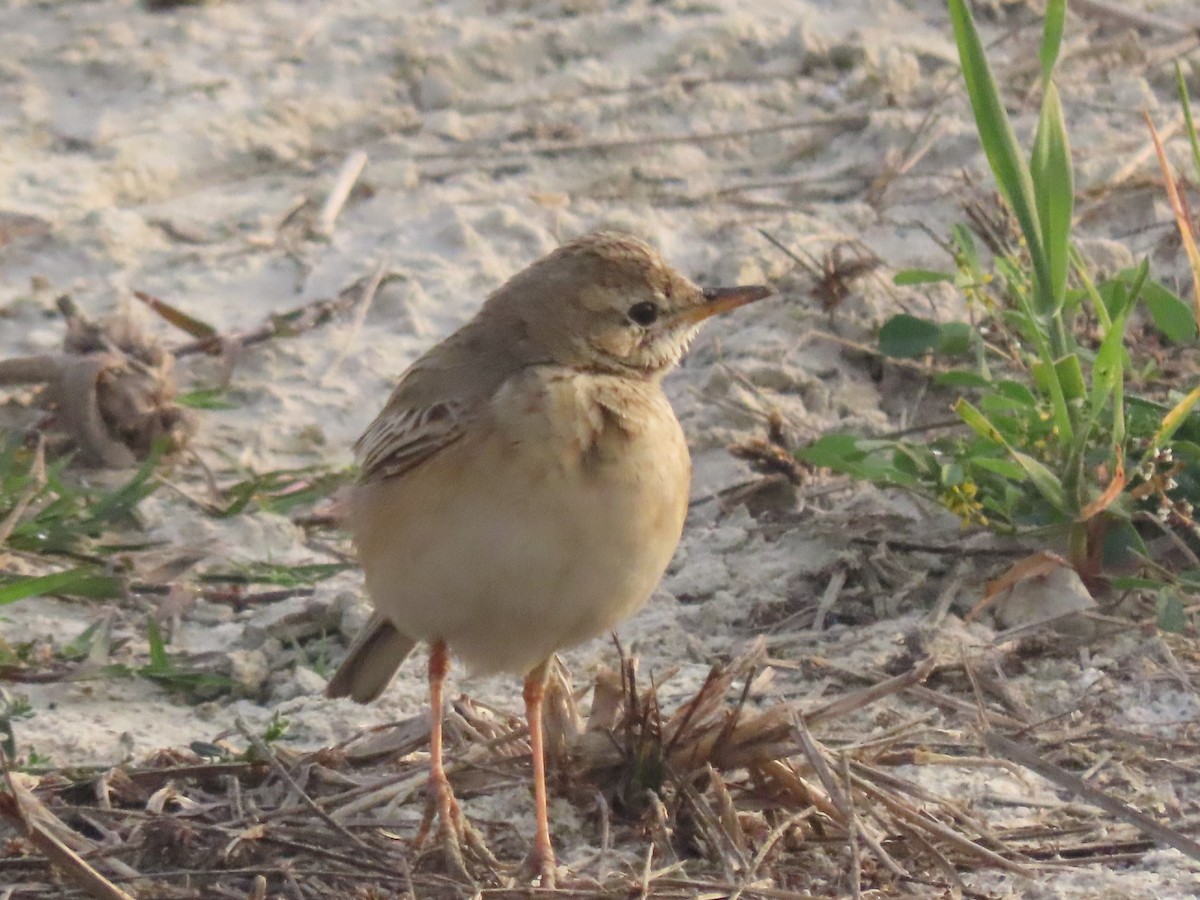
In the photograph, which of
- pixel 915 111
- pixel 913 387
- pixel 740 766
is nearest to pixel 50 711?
pixel 740 766

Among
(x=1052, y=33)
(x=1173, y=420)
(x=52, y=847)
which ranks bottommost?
(x=52, y=847)

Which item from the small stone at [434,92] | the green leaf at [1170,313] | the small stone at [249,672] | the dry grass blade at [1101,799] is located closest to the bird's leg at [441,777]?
the small stone at [249,672]

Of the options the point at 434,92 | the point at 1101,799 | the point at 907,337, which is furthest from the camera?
the point at 434,92

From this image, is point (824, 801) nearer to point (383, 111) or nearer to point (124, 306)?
point (124, 306)

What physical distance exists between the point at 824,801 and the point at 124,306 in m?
3.61

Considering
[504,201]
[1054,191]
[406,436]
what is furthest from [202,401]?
[1054,191]

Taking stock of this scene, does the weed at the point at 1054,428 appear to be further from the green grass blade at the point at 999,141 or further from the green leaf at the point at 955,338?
the green leaf at the point at 955,338

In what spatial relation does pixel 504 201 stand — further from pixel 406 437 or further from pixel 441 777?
pixel 441 777

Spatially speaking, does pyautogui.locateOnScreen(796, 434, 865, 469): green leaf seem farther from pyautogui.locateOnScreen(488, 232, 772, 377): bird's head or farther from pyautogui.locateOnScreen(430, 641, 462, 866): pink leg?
pyautogui.locateOnScreen(430, 641, 462, 866): pink leg

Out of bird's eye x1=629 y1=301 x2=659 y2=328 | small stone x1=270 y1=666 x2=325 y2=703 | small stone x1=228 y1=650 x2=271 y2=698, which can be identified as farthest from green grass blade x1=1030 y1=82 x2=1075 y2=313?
small stone x1=228 y1=650 x2=271 y2=698

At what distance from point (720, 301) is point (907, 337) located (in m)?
1.21

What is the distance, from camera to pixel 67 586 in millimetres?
4840

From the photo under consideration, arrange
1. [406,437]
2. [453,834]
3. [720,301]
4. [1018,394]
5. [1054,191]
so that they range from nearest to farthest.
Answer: [453,834] < [406,437] < [720,301] < [1054,191] < [1018,394]

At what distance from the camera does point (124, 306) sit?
641 cm
